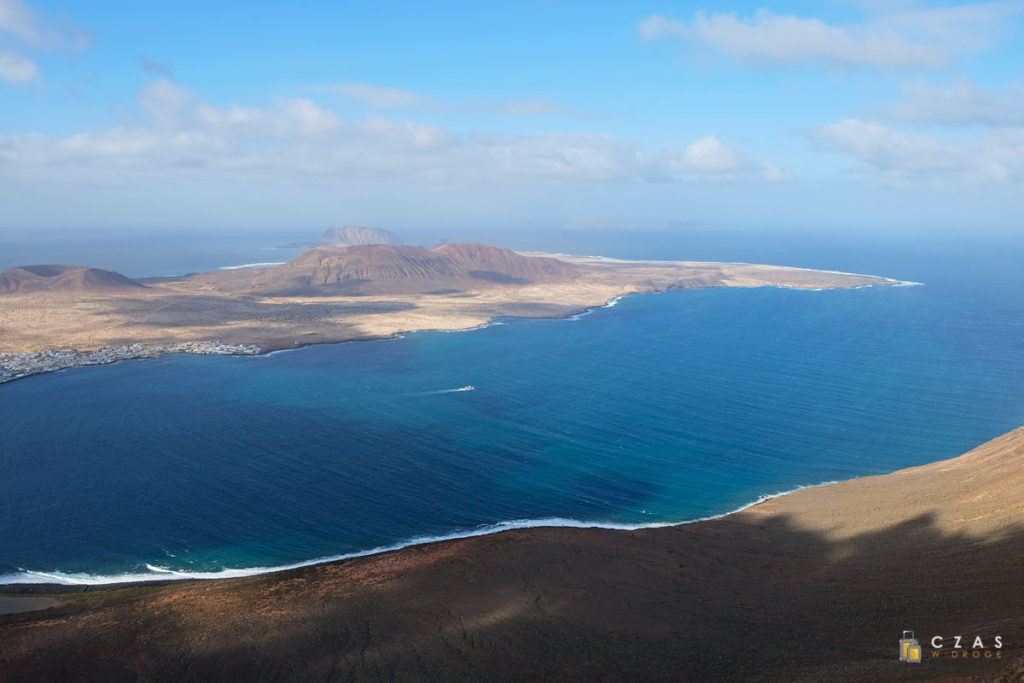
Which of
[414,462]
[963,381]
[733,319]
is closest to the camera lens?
[414,462]

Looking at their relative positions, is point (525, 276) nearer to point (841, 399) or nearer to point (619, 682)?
point (841, 399)

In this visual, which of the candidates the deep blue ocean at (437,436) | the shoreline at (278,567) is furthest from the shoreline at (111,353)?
the shoreline at (278,567)

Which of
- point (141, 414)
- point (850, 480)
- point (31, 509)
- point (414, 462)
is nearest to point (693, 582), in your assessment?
point (850, 480)

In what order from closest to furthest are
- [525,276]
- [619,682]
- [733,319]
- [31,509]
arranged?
[619,682]
[31,509]
[733,319]
[525,276]

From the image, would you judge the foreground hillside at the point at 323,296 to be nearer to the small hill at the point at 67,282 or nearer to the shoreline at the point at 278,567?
the small hill at the point at 67,282

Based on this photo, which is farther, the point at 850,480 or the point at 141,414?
the point at 141,414

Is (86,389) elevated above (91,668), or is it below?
above
